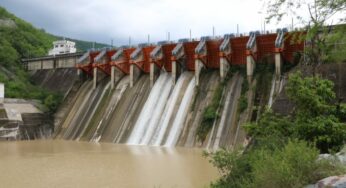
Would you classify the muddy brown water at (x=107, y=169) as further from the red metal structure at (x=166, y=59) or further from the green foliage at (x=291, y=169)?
the red metal structure at (x=166, y=59)

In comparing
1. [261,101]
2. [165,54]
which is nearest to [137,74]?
[165,54]

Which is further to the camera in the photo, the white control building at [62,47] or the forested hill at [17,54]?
the white control building at [62,47]

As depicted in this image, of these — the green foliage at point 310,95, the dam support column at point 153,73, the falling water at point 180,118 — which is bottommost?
the falling water at point 180,118

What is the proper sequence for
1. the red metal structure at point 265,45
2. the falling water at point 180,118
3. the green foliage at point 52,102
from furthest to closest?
the green foliage at point 52,102 < the red metal structure at point 265,45 < the falling water at point 180,118

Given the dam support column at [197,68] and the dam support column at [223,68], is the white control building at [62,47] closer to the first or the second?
the dam support column at [197,68]

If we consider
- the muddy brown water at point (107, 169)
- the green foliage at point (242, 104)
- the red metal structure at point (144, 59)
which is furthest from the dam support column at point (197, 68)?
the muddy brown water at point (107, 169)

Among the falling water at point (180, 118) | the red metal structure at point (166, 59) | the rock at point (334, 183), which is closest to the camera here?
the rock at point (334, 183)

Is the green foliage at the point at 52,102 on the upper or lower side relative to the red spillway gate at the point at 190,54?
lower
